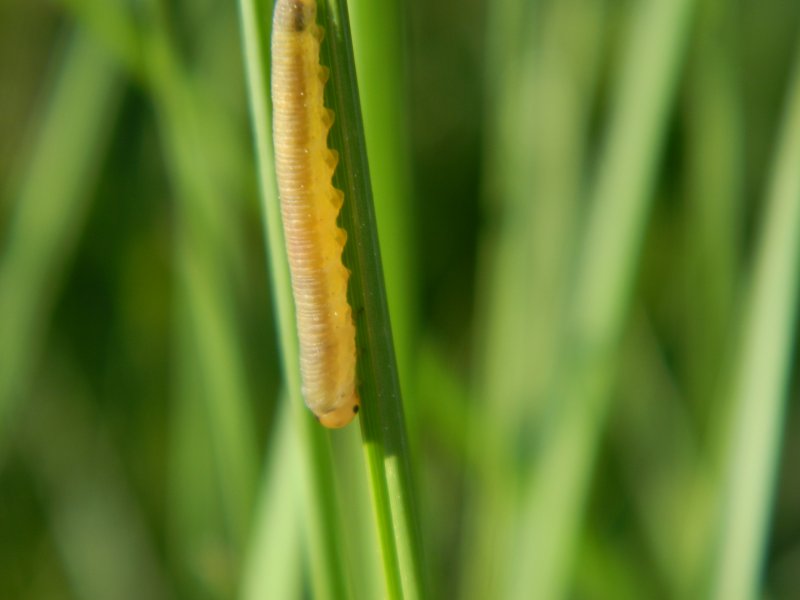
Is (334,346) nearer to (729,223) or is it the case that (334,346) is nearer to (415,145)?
(729,223)

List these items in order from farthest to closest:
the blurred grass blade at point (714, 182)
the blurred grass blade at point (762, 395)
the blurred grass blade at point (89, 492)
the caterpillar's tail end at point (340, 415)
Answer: the blurred grass blade at point (89, 492) → the blurred grass blade at point (714, 182) → the blurred grass blade at point (762, 395) → the caterpillar's tail end at point (340, 415)

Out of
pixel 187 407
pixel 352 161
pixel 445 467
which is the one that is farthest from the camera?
pixel 445 467

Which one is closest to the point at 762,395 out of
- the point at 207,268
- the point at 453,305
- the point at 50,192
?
the point at 207,268

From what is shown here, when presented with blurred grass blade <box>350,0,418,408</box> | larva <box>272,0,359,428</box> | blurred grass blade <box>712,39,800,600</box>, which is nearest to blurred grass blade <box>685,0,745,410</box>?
blurred grass blade <box>712,39,800,600</box>

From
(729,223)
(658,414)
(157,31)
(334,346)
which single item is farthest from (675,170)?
(334,346)

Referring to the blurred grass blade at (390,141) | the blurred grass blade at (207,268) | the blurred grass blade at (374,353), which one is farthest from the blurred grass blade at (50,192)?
the blurred grass blade at (374,353)

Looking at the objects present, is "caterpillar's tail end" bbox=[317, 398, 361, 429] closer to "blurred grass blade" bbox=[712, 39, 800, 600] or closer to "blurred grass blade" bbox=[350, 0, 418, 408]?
"blurred grass blade" bbox=[350, 0, 418, 408]

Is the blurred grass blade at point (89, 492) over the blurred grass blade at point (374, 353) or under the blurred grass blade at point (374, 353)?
under

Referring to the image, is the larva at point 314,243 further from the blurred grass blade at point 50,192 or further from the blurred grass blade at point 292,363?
the blurred grass blade at point 50,192
